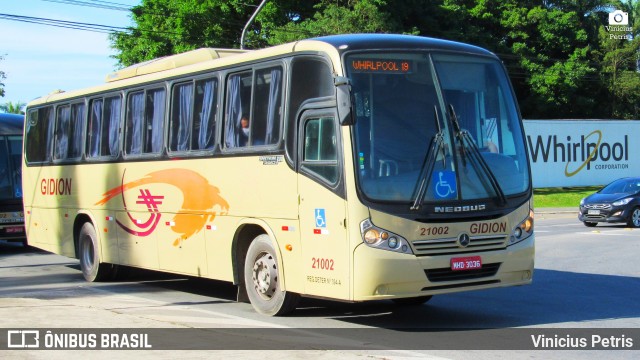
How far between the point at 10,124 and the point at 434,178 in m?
16.4

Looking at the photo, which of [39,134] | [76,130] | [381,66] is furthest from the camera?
[39,134]

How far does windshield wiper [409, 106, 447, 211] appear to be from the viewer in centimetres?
969

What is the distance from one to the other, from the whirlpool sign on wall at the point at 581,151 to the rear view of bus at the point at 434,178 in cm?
3412

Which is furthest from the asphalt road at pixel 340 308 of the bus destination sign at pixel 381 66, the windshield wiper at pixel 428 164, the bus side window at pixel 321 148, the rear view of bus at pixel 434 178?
the bus destination sign at pixel 381 66

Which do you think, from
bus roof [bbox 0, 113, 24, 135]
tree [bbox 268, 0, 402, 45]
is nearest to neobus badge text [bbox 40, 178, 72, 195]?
bus roof [bbox 0, 113, 24, 135]

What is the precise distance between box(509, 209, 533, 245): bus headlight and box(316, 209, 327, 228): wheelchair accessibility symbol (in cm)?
220

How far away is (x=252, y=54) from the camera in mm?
11828

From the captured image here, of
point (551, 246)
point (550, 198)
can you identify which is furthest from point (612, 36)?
point (551, 246)

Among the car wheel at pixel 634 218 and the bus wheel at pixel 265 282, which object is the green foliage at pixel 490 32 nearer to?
the car wheel at pixel 634 218

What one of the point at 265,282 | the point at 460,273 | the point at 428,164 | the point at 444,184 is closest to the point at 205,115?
the point at 265,282

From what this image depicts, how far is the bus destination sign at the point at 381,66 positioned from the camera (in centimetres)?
995

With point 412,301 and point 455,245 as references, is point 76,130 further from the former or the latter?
point 455,245

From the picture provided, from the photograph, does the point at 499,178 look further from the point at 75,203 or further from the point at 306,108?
the point at 75,203

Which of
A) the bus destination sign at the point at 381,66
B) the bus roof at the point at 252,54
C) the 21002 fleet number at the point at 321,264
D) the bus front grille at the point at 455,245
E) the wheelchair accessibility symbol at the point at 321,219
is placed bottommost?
the 21002 fleet number at the point at 321,264
